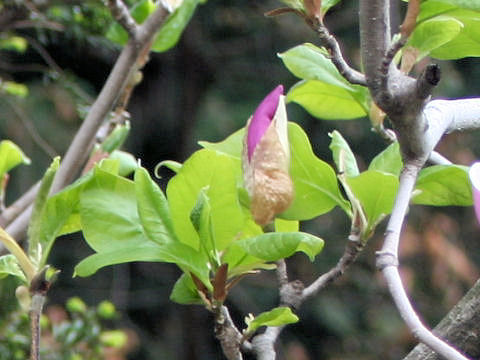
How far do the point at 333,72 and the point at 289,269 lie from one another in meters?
2.19

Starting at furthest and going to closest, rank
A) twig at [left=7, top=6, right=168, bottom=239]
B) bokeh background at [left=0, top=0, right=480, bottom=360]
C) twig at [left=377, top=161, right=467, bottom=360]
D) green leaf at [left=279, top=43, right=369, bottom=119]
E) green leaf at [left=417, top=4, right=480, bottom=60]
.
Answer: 1. bokeh background at [left=0, top=0, right=480, bottom=360]
2. twig at [left=7, top=6, right=168, bottom=239]
3. green leaf at [left=279, top=43, right=369, bottom=119]
4. green leaf at [left=417, top=4, right=480, bottom=60]
5. twig at [left=377, top=161, right=467, bottom=360]

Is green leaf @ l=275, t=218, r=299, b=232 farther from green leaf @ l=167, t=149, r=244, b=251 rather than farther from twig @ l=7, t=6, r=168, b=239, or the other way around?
twig @ l=7, t=6, r=168, b=239

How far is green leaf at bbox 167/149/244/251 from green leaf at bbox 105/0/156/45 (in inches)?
15.7

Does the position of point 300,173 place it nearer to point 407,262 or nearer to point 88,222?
Answer: point 88,222

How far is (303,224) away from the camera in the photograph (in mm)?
2484

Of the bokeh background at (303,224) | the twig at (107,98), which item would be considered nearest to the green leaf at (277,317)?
the twig at (107,98)

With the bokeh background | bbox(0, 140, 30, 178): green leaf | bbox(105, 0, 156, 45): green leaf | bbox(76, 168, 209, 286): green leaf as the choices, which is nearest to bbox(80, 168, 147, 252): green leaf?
bbox(76, 168, 209, 286): green leaf

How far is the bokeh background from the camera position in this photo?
2.52m

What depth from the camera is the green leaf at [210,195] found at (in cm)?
43

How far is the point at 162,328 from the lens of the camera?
2686mm

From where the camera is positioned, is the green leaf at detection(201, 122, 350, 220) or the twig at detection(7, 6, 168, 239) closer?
the green leaf at detection(201, 122, 350, 220)

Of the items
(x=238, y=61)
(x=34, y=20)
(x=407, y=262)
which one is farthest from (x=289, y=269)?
(x=34, y=20)

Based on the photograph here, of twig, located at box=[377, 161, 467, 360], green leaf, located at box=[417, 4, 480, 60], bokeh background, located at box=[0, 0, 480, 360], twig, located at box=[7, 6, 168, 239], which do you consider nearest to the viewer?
twig, located at box=[377, 161, 467, 360]

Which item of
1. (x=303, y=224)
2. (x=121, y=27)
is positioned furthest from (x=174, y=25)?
(x=303, y=224)
